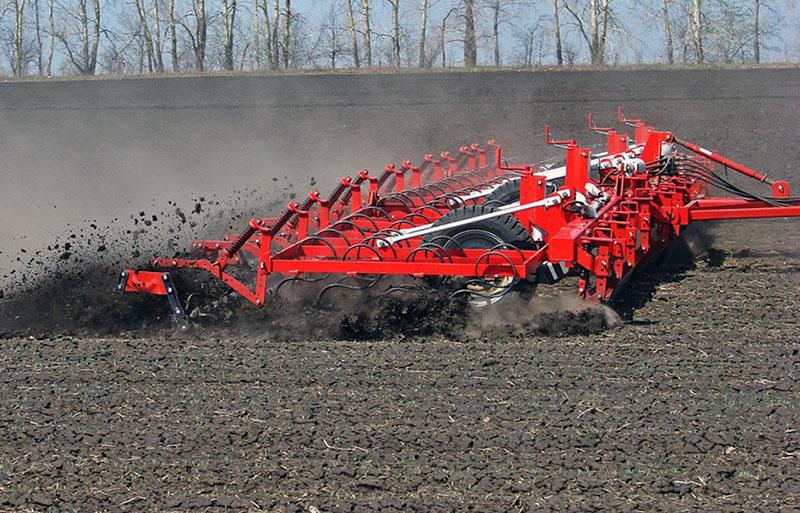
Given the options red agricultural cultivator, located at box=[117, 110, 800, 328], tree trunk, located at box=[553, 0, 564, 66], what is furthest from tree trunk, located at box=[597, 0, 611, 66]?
red agricultural cultivator, located at box=[117, 110, 800, 328]

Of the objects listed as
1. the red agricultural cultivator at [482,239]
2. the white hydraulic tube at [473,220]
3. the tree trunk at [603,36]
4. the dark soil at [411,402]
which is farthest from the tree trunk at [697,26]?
the white hydraulic tube at [473,220]

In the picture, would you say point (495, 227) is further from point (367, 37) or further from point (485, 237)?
point (367, 37)

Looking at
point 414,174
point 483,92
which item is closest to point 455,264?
point 414,174

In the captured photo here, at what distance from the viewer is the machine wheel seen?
8.30 metres

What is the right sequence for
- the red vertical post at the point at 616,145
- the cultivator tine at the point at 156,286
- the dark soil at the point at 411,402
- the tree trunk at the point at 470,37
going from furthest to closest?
the tree trunk at the point at 470,37 → the red vertical post at the point at 616,145 → the cultivator tine at the point at 156,286 → the dark soil at the point at 411,402

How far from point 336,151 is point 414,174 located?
6.88m

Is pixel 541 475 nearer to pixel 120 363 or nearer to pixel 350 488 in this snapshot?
pixel 350 488

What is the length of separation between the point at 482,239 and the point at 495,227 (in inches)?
5.7

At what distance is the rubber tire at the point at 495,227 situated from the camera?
8305 millimetres

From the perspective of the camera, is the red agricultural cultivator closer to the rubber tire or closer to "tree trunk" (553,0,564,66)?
the rubber tire

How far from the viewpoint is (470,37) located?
2662 centimetres

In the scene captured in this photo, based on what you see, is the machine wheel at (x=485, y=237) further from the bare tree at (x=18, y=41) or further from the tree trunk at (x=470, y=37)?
the bare tree at (x=18, y=41)

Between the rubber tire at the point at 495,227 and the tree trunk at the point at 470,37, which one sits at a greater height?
the tree trunk at the point at 470,37

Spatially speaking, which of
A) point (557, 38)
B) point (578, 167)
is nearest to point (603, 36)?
point (557, 38)
